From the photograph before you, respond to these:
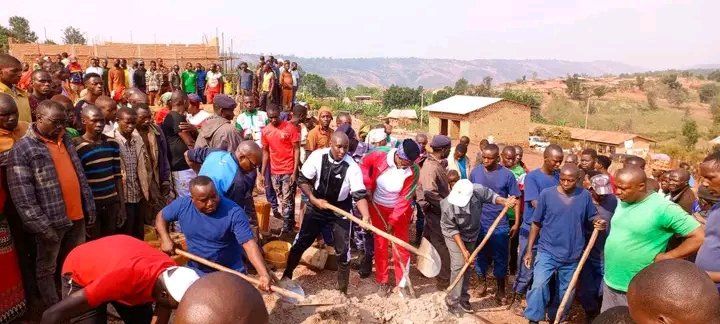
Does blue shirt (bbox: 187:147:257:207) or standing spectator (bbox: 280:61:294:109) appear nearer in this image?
blue shirt (bbox: 187:147:257:207)

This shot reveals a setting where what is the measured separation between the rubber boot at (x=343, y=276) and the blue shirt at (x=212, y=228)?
5.24 feet

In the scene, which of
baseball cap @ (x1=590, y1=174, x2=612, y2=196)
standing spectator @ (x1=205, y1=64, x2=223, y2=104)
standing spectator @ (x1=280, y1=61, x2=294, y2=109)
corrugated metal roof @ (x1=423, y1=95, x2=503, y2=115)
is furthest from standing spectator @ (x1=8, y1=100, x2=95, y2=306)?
corrugated metal roof @ (x1=423, y1=95, x2=503, y2=115)

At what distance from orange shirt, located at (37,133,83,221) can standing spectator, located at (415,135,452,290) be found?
3479 millimetres

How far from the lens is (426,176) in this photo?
18.9ft

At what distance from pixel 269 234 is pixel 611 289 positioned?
4.18 meters

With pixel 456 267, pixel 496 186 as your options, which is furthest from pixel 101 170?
pixel 496 186

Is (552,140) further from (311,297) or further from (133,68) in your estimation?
(311,297)

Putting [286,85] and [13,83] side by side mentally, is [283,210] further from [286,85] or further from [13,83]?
[286,85]

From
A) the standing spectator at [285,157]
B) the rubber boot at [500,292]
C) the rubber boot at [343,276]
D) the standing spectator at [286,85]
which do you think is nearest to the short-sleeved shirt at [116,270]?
the rubber boot at [343,276]

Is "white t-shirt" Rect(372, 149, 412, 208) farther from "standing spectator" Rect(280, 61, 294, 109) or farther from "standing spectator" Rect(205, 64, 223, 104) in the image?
"standing spectator" Rect(205, 64, 223, 104)

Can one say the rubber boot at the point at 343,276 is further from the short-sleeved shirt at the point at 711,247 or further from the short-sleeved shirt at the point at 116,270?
the short-sleeved shirt at the point at 711,247

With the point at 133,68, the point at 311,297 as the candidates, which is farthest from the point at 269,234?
A: the point at 133,68

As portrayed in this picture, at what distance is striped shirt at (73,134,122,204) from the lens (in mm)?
4340

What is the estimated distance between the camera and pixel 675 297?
1929 millimetres
